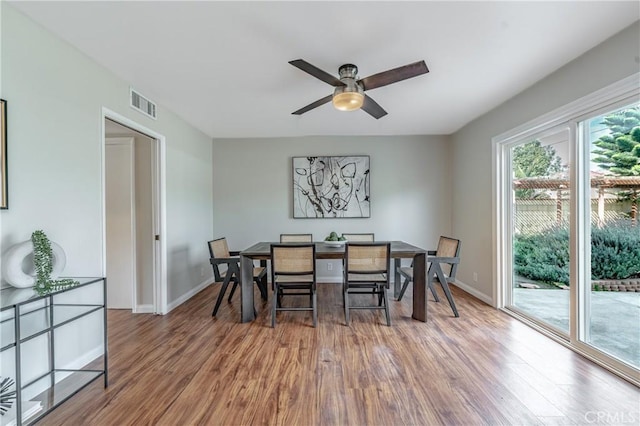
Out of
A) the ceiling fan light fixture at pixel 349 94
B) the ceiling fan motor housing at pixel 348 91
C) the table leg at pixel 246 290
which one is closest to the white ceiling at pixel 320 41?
the ceiling fan motor housing at pixel 348 91

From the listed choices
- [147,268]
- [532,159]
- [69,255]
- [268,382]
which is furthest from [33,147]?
[532,159]

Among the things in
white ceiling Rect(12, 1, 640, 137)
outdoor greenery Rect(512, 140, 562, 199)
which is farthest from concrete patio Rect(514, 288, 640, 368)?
→ white ceiling Rect(12, 1, 640, 137)

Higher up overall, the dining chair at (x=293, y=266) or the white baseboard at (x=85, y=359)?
the dining chair at (x=293, y=266)

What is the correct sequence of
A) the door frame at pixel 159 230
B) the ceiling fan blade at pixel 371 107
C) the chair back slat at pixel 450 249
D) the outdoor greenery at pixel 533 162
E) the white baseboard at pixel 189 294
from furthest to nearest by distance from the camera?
the white baseboard at pixel 189 294 < the door frame at pixel 159 230 < the chair back slat at pixel 450 249 < the outdoor greenery at pixel 533 162 < the ceiling fan blade at pixel 371 107

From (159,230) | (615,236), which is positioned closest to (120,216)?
(159,230)

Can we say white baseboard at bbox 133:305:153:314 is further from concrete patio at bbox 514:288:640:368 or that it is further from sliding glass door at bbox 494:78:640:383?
concrete patio at bbox 514:288:640:368

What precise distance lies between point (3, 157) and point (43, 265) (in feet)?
2.23

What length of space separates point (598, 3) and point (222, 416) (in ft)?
11.0

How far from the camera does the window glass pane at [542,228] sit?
2.56 meters

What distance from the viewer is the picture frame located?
1.62 meters

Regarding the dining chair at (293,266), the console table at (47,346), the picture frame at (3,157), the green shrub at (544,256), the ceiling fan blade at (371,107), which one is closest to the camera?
the console table at (47,346)

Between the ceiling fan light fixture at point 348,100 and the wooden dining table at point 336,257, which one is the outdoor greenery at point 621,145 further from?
the ceiling fan light fixture at point 348,100

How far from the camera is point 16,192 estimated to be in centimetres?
171

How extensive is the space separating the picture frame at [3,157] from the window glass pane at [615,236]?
13.5ft
